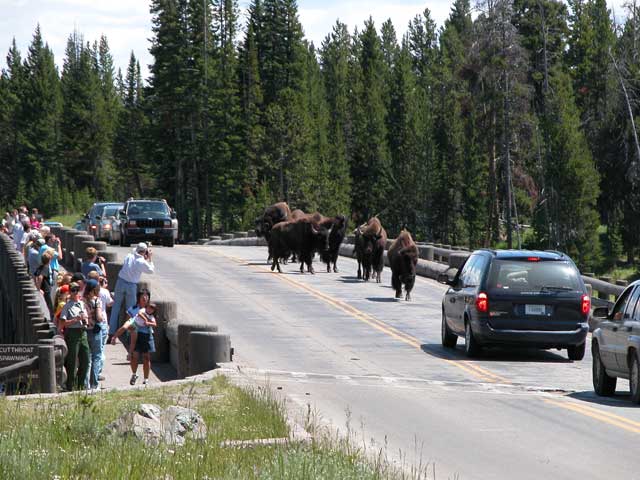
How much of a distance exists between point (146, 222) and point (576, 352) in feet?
110

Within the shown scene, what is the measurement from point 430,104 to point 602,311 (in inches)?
3738

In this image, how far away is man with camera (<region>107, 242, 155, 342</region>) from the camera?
25.5 metres

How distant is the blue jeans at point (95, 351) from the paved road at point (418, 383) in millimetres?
2373

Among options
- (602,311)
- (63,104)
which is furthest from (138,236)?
(63,104)

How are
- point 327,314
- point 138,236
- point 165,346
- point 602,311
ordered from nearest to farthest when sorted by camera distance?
point 602,311 < point 165,346 < point 327,314 < point 138,236

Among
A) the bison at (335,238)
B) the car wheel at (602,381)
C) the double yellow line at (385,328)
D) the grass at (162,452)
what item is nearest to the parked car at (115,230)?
the double yellow line at (385,328)

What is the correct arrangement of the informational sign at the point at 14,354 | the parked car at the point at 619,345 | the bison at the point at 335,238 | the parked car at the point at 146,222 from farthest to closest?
the parked car at the point at 146,222 < the bison at the point at 335,238 < the informational sign at the point at 14,354 < the parked car at the point at 619,345

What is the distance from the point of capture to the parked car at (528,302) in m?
20.6

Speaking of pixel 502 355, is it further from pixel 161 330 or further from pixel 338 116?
pixel 338 116

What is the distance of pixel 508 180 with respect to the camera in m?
69.0

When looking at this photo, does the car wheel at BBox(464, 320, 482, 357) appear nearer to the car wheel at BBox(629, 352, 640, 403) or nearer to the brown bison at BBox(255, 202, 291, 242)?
the car wheel at BBox(629, 352, 640, 403)

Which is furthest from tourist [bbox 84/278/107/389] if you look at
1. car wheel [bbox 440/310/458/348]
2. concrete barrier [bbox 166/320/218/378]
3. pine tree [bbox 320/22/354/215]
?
pine tree [bbox 320/22/354/215]

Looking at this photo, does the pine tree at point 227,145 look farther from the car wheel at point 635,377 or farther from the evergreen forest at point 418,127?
the car wheel at point 635,377

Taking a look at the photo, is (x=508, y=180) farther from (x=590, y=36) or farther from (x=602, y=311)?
(x=602, y=311)
